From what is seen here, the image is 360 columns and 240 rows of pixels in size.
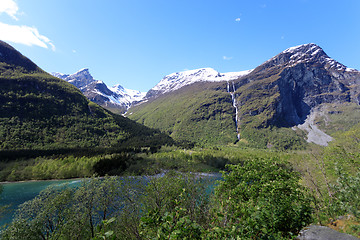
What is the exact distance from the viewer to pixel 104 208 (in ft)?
87.2

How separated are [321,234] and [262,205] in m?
3.71

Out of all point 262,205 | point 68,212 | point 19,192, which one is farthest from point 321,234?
point 19,192

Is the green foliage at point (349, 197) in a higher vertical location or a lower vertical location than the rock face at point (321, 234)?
higher

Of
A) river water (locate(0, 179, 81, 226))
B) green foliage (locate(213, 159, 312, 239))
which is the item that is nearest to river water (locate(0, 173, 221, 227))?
river water (locate(0, 179, 81, 226))

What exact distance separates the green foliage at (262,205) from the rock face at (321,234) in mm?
645

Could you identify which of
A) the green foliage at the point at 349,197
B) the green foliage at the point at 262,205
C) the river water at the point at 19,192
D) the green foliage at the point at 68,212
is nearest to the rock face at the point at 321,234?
the green foliage at the point at 262,205

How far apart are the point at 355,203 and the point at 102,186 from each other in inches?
1258

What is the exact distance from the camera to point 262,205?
8.35 meters

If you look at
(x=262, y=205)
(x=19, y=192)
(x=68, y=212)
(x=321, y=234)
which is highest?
(x=262, y=205)

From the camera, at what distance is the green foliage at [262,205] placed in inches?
255

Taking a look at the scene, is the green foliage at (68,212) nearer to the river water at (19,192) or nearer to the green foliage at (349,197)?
the green foliage at (349,197)

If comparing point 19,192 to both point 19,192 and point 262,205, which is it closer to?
point 19,192

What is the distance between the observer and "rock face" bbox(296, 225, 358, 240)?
8031 millimetres

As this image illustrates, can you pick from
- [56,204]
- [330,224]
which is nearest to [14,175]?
[56,204]
